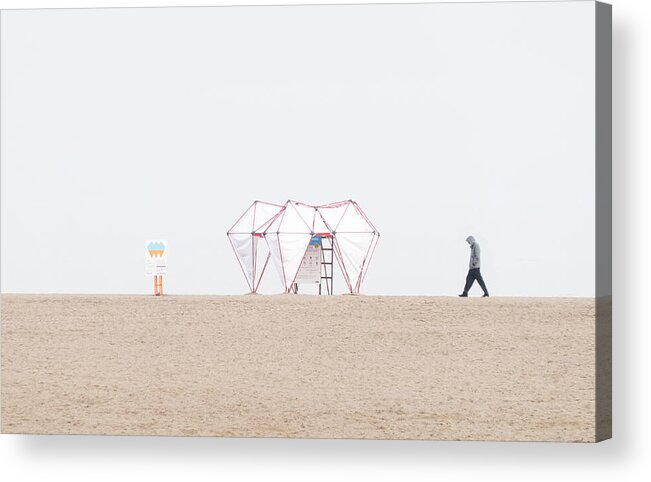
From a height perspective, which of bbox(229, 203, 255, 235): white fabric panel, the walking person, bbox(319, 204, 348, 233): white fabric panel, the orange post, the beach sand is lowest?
the beach sand

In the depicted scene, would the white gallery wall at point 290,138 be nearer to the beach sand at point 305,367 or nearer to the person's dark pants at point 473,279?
the person's dark pants at point 473,279

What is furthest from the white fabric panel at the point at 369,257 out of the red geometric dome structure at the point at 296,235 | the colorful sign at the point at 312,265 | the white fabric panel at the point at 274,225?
the white fabric panel at the point at 274,225

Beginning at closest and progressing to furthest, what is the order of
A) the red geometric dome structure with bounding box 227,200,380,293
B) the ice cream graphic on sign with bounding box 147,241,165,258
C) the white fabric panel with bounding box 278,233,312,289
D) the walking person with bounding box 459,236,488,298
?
1. the walking person with bounding box 459,236,488,298
2. the ice cream graphic on sign with bounding box 147,241,165,258
3. the red geometric dome structure with bounding box 227,200,380,293
4. the white fabric panel with bounding box 278,233,312,289

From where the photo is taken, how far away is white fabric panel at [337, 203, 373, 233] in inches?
678

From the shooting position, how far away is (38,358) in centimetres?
1711

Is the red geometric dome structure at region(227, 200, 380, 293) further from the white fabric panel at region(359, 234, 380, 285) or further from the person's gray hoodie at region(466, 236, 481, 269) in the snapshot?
the person's gray hoodie at region(466, 236, 481, 269)

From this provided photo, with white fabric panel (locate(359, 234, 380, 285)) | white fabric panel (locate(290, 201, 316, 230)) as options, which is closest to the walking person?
white fabric panel (locate(359, 234, 380, 285))

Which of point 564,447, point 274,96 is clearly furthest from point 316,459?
point 274,96

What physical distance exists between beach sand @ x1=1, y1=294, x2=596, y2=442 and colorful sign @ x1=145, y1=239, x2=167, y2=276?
42 centimetres

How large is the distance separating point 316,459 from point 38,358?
298cm

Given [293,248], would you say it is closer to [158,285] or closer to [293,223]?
[293,223]

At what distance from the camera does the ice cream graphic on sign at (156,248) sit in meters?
16.9

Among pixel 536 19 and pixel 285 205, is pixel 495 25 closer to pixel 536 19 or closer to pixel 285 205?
pixel 536 19

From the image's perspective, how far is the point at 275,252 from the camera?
18.4 m
